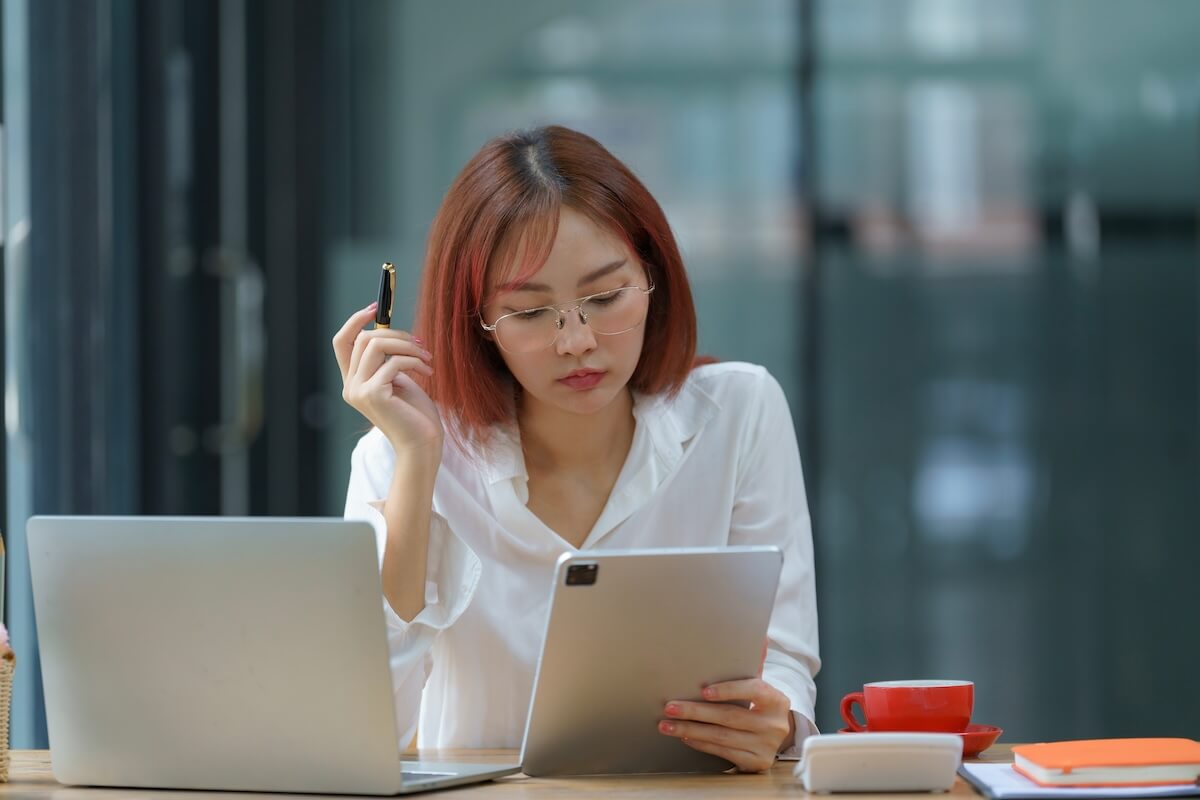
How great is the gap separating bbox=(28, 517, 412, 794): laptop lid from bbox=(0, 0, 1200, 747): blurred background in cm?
261

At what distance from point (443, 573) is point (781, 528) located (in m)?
0.42

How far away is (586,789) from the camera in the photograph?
1.34m

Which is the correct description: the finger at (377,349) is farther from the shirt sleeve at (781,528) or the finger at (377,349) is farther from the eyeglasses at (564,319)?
the shirt sleeve at (781,528)

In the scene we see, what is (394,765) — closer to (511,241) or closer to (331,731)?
(331,731)

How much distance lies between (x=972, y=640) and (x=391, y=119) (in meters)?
2.07

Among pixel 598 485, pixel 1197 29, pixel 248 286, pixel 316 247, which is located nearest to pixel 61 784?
pixel 598 485

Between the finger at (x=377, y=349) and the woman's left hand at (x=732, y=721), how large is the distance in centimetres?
54

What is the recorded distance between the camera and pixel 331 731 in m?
1.29

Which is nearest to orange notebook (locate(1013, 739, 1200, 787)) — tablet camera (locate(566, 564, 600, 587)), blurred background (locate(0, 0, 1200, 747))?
tablet camera (locate(566, 564, 600, 587))

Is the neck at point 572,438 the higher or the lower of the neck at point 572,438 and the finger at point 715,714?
the higher

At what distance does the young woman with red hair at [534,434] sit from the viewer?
1691 millimetres

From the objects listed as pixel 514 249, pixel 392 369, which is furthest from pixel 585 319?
pixel 392 369

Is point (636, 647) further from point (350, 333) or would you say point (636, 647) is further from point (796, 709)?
point (350, 333)

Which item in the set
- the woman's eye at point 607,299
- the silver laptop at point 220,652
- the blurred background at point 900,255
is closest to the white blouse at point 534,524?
the woman's eye at point 607,299
